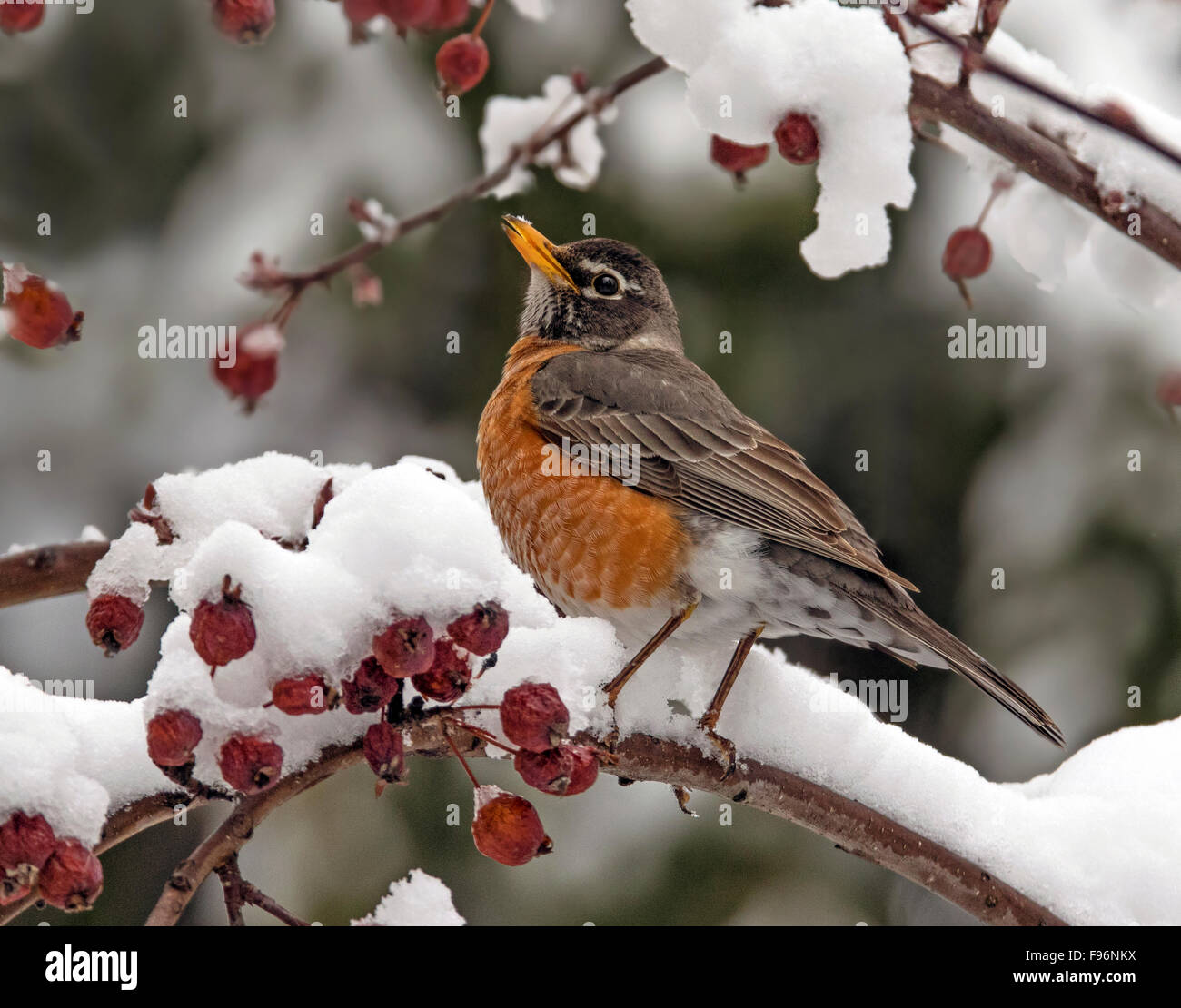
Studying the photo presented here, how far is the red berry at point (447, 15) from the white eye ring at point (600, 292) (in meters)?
2.47

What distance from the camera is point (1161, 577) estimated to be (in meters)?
4.62

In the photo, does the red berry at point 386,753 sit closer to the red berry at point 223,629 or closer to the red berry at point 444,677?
the red berry at point 444,677

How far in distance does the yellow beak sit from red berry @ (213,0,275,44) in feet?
5.84

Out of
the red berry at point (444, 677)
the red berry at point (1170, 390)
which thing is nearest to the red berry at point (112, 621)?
the red berry at point (444, 677)

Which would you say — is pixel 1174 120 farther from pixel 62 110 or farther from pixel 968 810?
pixel 62 110

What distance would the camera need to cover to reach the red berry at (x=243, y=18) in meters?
1.73

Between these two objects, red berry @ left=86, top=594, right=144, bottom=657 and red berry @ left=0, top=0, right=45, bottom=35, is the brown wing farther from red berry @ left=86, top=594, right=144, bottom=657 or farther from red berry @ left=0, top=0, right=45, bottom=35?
red berry @ left=0, top=0, right=45, bottom=35

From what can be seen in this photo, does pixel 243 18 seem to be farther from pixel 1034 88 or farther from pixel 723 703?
pixel 723 703

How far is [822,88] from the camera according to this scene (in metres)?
1.98

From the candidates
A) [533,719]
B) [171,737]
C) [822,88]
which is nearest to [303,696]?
[171,737]

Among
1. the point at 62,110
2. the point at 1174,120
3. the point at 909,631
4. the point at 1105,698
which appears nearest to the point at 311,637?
the point at 909,631

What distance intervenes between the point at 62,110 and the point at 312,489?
3.96 m

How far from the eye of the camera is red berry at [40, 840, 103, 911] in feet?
5.74

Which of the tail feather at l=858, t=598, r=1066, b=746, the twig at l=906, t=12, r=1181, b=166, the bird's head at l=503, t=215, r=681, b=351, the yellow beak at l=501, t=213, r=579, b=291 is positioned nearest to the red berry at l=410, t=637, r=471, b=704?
the twig at l=906, t=12, r=1181, b=166
